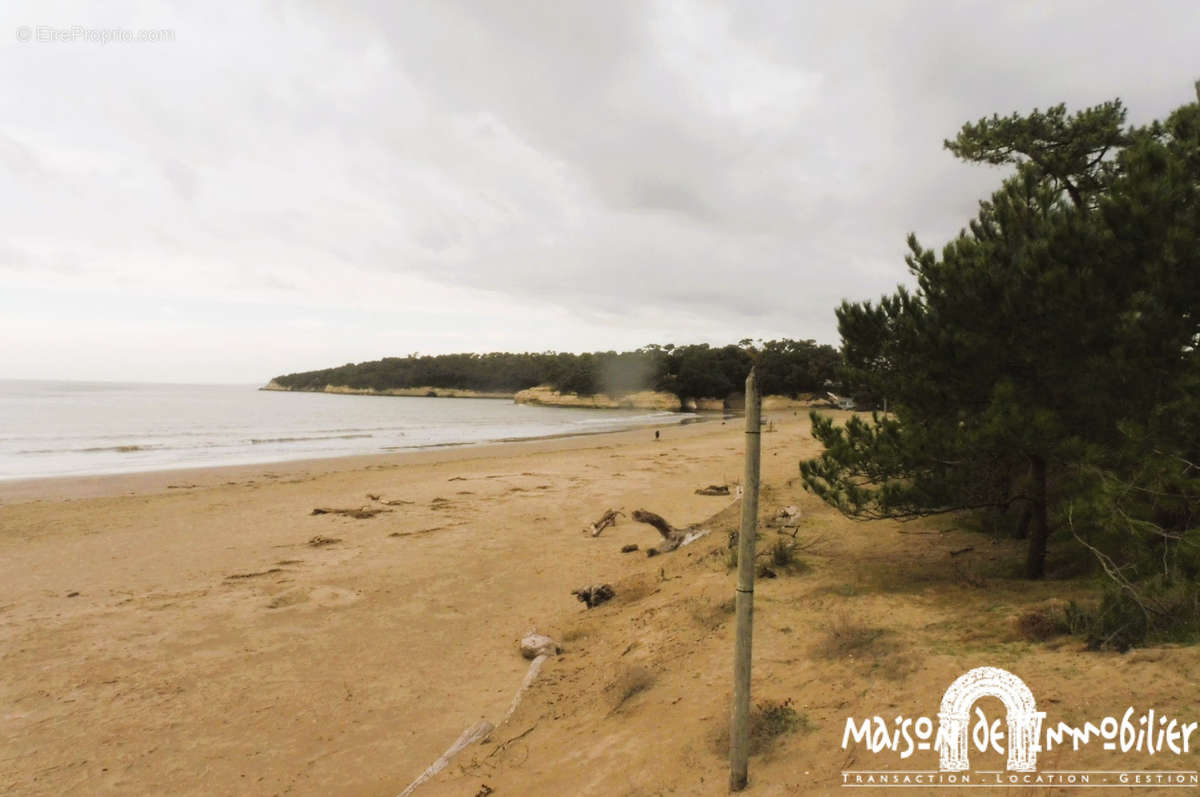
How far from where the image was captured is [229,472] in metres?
21.8

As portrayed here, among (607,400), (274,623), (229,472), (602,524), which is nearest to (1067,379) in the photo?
(602,524)

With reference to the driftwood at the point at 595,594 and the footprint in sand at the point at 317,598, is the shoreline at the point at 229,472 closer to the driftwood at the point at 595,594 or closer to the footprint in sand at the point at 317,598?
the footprint in sand at the point at 317,598

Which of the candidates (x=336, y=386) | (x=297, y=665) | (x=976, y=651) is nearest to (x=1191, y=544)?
(x=976, y=651)

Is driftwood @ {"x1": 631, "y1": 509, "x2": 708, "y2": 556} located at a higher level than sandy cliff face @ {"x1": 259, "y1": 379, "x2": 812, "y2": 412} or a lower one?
lower

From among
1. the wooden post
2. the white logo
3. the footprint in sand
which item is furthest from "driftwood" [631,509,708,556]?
the wooden post

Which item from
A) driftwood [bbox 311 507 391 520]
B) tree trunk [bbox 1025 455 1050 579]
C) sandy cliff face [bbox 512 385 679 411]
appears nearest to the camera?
tree trunk [bbox 1025 455 1050 579]

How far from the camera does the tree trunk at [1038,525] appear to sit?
19.4 feet

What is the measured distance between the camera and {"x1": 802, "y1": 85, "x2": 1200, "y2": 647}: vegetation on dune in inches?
183

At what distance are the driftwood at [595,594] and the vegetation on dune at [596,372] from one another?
12.2 feet

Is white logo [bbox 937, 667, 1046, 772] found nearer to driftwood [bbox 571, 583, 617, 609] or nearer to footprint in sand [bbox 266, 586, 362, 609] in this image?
driftwood [bbox 571, 583, 617, 609]

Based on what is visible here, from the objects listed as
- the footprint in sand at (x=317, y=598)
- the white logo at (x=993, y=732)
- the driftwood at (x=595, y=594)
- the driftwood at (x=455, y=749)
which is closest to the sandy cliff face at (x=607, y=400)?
the footprint in sand at (x=317, y=598)

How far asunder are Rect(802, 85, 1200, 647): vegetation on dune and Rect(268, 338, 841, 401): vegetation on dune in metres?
1.00

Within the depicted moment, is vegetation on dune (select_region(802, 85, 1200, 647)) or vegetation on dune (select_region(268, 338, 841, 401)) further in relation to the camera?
vegetation on dune (select_region(268, 338, 841, 401))

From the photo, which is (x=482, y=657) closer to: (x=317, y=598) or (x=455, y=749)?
(x=455, y=749)
